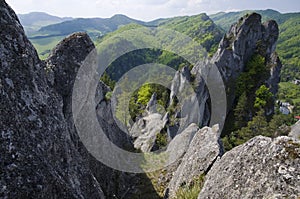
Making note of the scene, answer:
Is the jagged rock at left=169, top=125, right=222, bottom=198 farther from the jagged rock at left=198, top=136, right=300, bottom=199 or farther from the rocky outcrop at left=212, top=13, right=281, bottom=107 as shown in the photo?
the rocky outcrop at left=212, top=13, right=281, bottom=107

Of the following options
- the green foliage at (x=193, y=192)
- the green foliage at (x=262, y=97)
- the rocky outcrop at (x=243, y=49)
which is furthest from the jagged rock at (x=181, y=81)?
the green foliage at (x=193, y=192)

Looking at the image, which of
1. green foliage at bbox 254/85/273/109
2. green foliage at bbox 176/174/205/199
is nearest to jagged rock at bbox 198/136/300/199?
green foliage at bbox 176/174/205/199

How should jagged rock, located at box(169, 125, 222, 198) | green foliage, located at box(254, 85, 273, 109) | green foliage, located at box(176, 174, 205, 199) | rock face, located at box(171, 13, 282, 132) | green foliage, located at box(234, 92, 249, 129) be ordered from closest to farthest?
green foliage, located at box(176, 174, 205, 199) → jagged rock, located at box(169, 125, 222, 198) → green foliage, located at box(234, 92, 249, 129) → green foliage, located at box(254, 85, 273, 109) → rock face, located at box(171, 13, 282, 132)

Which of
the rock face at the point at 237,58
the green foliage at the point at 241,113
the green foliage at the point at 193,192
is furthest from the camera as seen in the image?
the rock face at the point at 237,58

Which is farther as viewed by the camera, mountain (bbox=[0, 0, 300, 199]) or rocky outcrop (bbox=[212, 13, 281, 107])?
rocky outcrop (bbox=[212, 13, 281, 107])

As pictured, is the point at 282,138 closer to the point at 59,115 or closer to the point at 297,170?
the point at 297,170

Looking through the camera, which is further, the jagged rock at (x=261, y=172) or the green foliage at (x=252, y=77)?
the green foliage at (x=252, y=77)

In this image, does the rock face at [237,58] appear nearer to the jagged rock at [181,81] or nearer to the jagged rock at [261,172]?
the jagged rock at [181,81]
